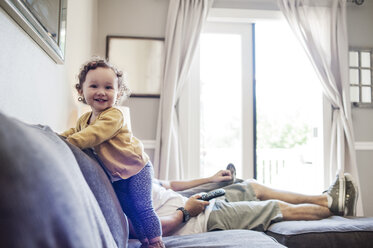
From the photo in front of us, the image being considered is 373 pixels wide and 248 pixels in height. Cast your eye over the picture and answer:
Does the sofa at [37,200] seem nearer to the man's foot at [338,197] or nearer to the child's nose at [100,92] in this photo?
the child's nose at [100,92]

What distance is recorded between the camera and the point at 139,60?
125 inches

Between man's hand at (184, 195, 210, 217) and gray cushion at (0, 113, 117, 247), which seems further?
man's hand at (184, 195, 210, 217)

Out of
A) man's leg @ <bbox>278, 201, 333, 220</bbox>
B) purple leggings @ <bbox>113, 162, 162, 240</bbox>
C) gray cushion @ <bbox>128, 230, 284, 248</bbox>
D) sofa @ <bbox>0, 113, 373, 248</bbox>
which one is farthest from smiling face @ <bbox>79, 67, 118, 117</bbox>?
man's leg @ <bbox>278, 201, 333, 220</bbox>

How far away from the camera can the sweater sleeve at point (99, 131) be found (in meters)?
1.11

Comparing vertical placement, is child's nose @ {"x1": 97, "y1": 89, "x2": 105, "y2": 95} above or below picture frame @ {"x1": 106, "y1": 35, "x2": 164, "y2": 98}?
below

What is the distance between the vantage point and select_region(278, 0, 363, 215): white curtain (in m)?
3.23

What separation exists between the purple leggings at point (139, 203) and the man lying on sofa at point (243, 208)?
264mm

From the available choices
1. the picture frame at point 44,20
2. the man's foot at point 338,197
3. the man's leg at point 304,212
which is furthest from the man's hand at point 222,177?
the picture frame at point 44,20

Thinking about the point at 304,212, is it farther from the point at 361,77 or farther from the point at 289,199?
the point at 361,77

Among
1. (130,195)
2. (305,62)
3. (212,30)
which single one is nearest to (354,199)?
(130,195)

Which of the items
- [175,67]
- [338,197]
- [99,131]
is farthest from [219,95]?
[99,131]

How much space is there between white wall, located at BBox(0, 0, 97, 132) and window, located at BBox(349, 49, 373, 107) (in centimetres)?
284

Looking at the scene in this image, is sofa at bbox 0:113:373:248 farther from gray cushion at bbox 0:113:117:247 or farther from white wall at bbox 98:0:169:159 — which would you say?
white wall at bbox 98:0:169:159

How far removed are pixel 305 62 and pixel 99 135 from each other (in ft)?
9.57
